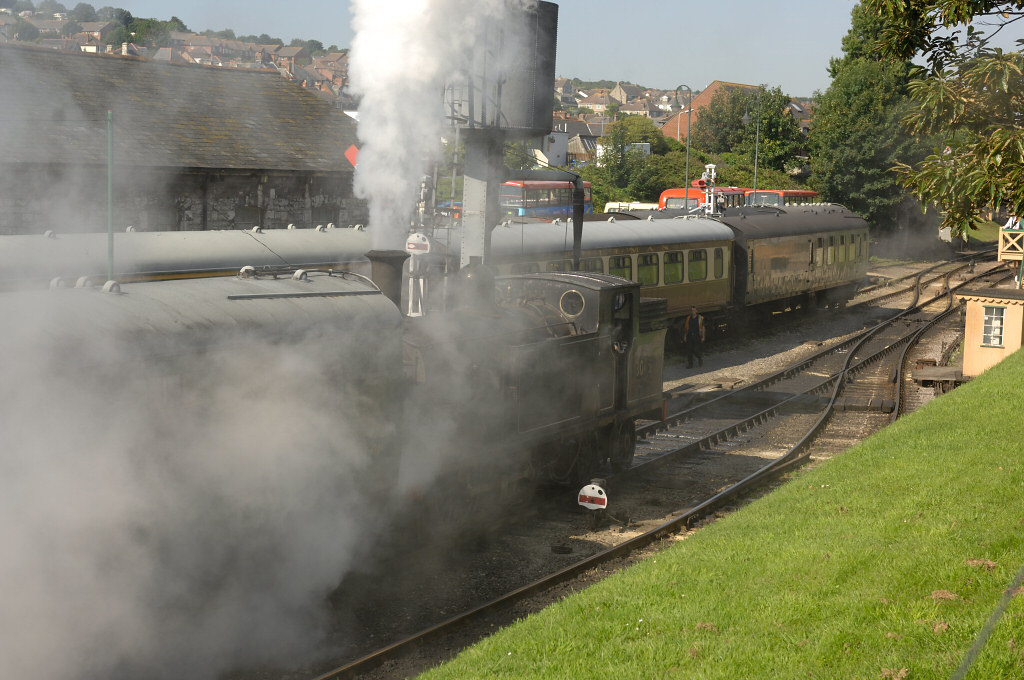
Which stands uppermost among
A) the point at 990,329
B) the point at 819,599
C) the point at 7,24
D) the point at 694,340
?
the point at 7,24

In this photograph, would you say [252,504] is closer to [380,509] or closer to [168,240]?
[380,509]

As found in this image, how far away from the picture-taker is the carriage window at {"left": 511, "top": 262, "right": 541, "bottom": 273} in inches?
705

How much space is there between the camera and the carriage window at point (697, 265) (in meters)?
24.2

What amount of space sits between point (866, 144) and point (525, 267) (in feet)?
A: 122

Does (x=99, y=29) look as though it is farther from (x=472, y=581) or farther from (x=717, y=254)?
(x=717, y=254)

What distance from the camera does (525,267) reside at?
1828 centimetres

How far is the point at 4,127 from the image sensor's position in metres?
11.0

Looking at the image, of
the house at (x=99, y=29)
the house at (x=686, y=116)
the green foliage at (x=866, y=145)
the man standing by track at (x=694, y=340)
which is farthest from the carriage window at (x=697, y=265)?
the house at (x=686, y=116)

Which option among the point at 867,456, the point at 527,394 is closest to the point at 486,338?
the point at 527,394

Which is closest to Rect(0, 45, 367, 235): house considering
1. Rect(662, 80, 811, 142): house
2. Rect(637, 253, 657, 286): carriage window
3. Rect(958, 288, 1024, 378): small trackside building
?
Rect(637, 253, 657, 286): carriage window

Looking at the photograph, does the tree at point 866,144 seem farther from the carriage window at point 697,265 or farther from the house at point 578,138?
the house at point 578,138

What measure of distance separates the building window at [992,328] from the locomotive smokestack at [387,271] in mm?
16280

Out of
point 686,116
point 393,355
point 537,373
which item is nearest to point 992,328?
point 537,373

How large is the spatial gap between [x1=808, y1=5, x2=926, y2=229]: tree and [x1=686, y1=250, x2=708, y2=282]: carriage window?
28.0m
